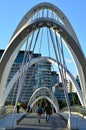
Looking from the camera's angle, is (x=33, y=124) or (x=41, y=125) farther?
(x=33, y=124)

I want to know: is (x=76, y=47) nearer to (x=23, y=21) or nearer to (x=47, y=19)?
(x=47, y=19)

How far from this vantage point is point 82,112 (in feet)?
97.4

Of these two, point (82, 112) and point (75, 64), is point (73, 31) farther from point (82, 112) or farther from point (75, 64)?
point (82, 112)

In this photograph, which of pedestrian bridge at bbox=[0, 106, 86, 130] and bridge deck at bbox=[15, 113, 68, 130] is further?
bridge deck at bbox=[15, 113, 68, 130]

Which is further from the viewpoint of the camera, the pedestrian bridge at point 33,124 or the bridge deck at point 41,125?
the bridge deck at point 41,125

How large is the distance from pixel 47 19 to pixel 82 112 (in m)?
8.05

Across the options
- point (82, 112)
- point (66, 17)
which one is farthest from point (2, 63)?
point (66, 17)

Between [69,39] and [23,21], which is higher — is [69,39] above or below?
below

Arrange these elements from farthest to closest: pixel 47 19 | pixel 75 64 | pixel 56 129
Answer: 1. pixel 75 64
2. pixel 47 19
3. pixel 56 129

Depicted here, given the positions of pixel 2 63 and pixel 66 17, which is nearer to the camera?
pixel 2 63

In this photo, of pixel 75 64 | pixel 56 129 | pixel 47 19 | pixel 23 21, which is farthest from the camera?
pixel 75 64

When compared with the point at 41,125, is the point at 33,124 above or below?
above

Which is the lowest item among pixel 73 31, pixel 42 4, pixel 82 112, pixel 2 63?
pixel 82 112

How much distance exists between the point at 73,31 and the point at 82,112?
31.1 ft
